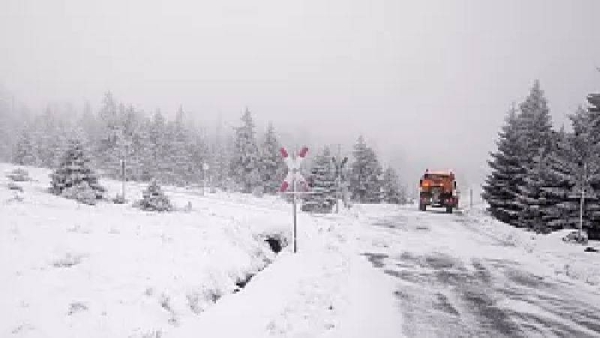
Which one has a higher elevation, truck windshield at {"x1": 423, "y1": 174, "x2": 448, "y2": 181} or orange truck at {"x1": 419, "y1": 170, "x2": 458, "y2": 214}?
truck windshield at {"x1": 423, "y1": 174, "x2": 448, "y2": 181}

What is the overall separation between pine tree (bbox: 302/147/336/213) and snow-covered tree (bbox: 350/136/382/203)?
11811 millimetres

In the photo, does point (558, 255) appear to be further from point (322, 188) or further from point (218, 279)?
point (322, 188)

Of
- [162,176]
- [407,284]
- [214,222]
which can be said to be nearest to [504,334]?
[407,284]

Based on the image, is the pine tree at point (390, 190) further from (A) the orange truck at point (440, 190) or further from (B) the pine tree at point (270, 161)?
(A) the orange truck at point (440, 190)

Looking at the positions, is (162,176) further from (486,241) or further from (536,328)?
(536,328)

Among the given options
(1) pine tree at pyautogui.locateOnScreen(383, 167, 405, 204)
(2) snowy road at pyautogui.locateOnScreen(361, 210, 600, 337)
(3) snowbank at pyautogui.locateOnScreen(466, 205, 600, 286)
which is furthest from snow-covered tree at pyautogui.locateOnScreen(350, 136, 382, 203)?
(2) snowy road at pyautogui.locateOnScreen(361, 210, 600, 337)

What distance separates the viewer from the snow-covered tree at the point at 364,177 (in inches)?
2180

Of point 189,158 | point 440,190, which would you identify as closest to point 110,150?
point 189,158

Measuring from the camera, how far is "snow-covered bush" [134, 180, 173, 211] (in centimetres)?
1805

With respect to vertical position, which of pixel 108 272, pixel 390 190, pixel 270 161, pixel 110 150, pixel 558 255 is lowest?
pixel 558 255

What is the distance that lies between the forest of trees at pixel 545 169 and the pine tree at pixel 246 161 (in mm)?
30423

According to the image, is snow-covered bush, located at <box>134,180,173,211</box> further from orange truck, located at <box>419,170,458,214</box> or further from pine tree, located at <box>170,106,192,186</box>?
pine tree, located at <box>170,106,192,186</box>

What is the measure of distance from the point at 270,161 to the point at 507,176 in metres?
32.6

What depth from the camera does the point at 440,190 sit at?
28.1 metres
